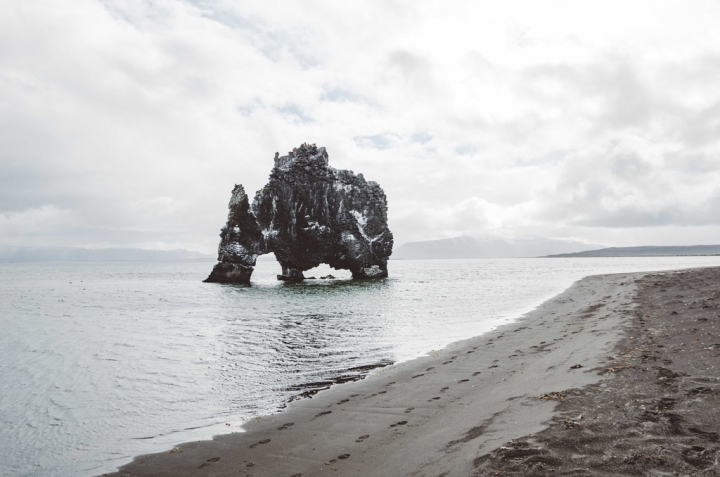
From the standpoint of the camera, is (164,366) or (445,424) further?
(164,366)

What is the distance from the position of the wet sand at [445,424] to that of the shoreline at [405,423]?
0.03 meters

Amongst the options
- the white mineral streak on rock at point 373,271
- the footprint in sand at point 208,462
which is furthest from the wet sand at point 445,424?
the white mineral streak on rock at point 373,271

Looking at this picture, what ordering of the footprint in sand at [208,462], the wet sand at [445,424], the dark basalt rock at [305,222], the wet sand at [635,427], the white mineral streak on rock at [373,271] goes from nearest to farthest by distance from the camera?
the wet sand at [635,427] < the wet sand at [445,424] < the footprint in sand at [208,462] < the dark basalt rock at [305,222] < the white mineral streak on rock at [373,271]

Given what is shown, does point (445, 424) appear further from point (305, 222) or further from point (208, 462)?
point (305, 222)

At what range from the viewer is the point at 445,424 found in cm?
854

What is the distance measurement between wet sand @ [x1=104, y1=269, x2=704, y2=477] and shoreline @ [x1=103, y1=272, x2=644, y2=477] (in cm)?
3

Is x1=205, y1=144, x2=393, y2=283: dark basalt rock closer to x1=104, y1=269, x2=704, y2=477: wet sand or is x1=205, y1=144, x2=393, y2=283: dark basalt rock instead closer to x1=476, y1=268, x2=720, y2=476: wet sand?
x1=104, y1=269, x2=704, y2=477: wet sand

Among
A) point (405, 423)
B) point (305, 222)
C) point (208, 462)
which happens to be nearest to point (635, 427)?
point (405, 423)

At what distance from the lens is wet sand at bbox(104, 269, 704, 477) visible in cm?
625

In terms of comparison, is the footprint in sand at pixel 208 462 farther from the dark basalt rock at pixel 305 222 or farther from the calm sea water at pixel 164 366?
the dark basalt rock at pixel 305 222

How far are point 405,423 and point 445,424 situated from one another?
973 mm

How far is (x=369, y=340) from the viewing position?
22.3 m

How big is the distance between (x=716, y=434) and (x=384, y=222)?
9228 cm

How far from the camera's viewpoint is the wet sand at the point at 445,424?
625 centimetres
